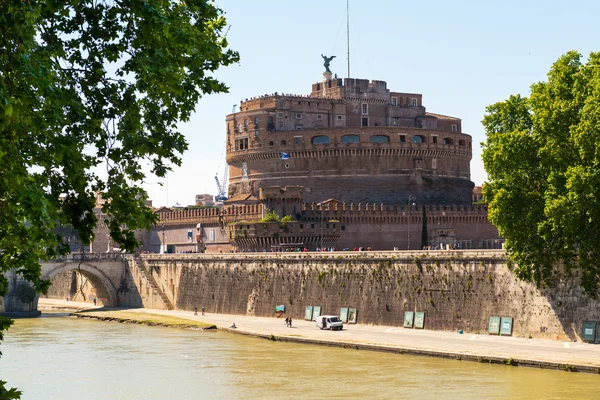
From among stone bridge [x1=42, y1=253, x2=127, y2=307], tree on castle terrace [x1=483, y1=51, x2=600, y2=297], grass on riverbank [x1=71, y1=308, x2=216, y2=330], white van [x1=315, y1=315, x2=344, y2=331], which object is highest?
tree on castle terrace [x1=483, y1=51, x2=600, y2=297]

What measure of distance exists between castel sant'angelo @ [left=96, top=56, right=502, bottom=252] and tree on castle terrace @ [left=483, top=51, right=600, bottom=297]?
29476 millimetres

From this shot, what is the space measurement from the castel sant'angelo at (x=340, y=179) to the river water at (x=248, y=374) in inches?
940

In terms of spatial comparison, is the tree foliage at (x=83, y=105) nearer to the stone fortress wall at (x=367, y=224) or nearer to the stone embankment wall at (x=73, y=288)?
the stone fortress wall at (x=367, y=224)

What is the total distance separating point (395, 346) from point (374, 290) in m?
9.45

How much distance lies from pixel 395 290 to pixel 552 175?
13.3 meters

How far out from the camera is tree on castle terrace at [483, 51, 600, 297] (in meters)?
39.8

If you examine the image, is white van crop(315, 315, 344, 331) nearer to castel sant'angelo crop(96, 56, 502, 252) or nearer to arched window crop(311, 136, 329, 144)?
castel sant'angelo crop(96, 56, 502, 252)

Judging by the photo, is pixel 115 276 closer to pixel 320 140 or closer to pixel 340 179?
pixel 340 179

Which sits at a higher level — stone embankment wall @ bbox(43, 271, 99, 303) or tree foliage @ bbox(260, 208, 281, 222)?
tree foliage @ bbox(260, 208, 281, 222)

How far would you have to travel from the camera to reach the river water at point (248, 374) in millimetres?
34625

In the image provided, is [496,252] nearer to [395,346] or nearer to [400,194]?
[395,346]

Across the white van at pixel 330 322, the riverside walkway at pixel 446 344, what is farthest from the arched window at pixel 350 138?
the white van at pixel 330 322

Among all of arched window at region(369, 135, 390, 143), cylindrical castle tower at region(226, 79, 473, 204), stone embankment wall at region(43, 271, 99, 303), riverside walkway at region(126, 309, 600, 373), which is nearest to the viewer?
riverside walkway at region(126, 309, 600, 373)

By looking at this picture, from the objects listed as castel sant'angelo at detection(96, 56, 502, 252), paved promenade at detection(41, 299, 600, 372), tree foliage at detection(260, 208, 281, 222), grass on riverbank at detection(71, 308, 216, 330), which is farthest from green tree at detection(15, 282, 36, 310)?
paved promenade at detection(41, 299, 600, 372)
